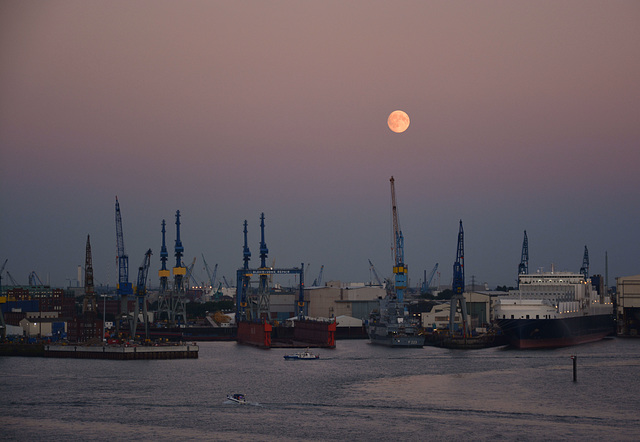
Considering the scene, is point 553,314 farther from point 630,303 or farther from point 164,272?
point 164,272

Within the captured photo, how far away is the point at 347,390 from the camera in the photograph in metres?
52.0

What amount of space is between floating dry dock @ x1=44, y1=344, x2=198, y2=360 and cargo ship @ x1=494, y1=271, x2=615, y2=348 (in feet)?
105

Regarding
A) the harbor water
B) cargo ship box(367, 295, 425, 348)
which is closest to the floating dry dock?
the harbor water

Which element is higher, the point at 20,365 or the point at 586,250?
the point at 586,250

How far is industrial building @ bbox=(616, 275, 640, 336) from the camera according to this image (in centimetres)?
10875

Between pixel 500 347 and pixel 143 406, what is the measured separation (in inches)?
1962

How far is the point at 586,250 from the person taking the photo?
6663 inches

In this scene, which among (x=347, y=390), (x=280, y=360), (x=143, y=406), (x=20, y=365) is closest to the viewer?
(x=143, y=406)

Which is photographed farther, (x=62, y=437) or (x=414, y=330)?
(x=414, y=330)

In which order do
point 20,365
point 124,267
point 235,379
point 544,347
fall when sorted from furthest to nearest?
point 124,267
point 544,347
point 20,365
point 235,379

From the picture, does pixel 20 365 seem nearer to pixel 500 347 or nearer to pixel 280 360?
pixel 280 360

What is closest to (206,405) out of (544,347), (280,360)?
(280,360)

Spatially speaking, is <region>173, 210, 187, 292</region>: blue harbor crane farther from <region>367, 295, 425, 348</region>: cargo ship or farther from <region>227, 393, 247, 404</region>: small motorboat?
<region>227, 393, 247, 404</region>: small motorboat

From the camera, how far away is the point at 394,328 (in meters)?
93.0
